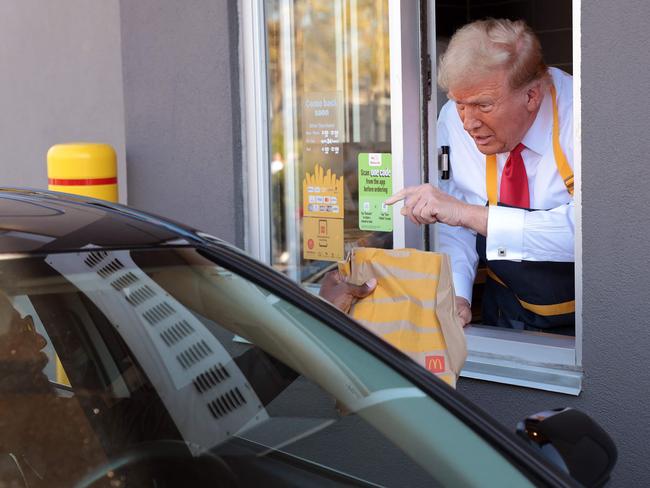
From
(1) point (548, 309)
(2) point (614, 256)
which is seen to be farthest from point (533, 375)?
(2) point (614, 256)

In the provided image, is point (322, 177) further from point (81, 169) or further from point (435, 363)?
point (435, 363)

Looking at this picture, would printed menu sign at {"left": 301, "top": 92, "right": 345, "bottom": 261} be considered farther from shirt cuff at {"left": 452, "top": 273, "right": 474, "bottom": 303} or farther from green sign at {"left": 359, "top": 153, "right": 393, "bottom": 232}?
shirt cuff at {"left": 452, "top": 273, "right": 474, "bottom": 303}

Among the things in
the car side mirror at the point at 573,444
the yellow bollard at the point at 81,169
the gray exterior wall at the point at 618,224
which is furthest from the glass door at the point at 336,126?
the car side mirror at the point at 573,444

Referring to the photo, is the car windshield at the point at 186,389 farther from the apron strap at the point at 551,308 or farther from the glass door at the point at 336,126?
the glass door at the point at 336,126

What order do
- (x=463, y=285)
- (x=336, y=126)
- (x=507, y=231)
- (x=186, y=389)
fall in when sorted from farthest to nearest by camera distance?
(x=336, y=126)
(x=463, y=285)
(x=507, y=231)
(x=186, y=389)

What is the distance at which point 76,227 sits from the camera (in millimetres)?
1953

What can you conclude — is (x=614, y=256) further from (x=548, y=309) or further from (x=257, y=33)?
(x=257, y=33)

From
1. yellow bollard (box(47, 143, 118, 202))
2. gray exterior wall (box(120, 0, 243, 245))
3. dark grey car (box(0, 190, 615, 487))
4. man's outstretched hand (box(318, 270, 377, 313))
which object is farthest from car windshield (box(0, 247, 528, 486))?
yellow bollard (box(47, 143, 118, 202))

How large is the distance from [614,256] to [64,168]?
2.66 m

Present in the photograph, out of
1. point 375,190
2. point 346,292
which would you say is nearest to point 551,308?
point 375,190

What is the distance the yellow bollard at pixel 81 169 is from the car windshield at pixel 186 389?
9.24ft

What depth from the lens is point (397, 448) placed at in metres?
1.94

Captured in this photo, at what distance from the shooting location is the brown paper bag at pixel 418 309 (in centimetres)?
293

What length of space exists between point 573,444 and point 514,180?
2.10 m
